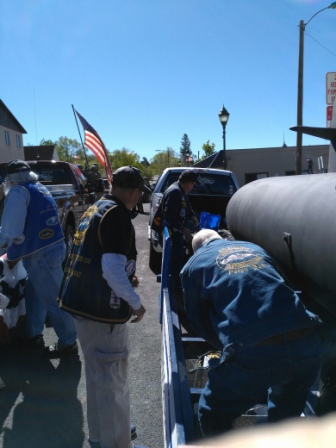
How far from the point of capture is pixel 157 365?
3877mm

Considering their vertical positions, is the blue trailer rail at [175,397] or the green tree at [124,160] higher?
the green tree at [124,160]

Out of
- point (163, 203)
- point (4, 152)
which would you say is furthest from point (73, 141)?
point (163, 203)

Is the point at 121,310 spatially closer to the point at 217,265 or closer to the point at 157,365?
the point at 217,265

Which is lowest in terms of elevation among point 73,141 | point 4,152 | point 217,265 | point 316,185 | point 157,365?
point 157,365

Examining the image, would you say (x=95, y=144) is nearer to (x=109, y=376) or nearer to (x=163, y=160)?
(x=109, y=376)

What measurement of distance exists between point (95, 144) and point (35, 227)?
4.73 meters

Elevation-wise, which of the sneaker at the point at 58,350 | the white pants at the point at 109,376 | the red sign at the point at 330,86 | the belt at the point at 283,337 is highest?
the red sign at the point at 330,86

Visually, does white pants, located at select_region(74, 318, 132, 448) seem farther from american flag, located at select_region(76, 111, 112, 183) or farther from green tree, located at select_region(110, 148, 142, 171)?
green tree, located at select_region(110, 148, 142, 171)

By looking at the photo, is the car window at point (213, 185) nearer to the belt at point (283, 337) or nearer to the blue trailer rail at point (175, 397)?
the blue trailer rail at point (175, 397)

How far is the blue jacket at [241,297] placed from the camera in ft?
6.37

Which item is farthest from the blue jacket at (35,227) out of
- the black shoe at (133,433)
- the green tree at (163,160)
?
the green tree at (163,160)

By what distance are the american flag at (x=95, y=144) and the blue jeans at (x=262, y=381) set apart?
5930mm

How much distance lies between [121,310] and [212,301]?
66 cm

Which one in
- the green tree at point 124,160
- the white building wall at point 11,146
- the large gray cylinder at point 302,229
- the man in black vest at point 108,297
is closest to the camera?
the large gray cylinder at point 302,229
